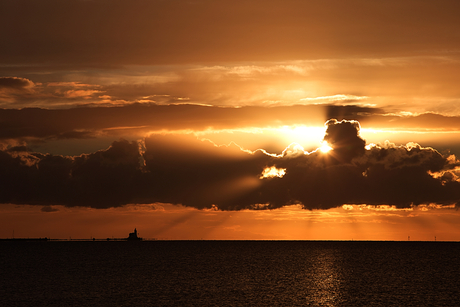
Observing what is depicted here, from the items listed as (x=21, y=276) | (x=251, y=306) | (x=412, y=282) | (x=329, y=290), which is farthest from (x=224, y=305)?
(x=21, y=276)

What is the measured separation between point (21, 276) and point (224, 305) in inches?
3333

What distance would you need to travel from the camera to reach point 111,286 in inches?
5266

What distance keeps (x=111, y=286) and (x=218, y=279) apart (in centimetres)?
3250

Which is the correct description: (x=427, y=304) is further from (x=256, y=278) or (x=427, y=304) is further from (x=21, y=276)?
(x=21, y=276)

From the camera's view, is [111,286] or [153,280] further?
[153,280]

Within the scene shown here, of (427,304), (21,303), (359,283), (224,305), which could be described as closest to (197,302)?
(224,305)

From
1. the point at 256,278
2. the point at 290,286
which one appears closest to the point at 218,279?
the point at 256,278

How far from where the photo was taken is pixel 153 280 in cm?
14925

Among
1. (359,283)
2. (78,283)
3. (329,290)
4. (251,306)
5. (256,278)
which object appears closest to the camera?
(251,306)

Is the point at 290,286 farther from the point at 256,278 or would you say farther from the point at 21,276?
the point at 21,276

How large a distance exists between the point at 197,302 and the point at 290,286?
3840 cm

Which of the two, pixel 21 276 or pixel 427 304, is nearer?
pixel 427 304

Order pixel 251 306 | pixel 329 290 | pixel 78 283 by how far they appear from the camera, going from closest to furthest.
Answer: pixel 251 306
pixel 329 290
pixel 78 283

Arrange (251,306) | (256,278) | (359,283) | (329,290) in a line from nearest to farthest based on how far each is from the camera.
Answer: (251,306) → (329,290) → (359,283) → (256,278)
